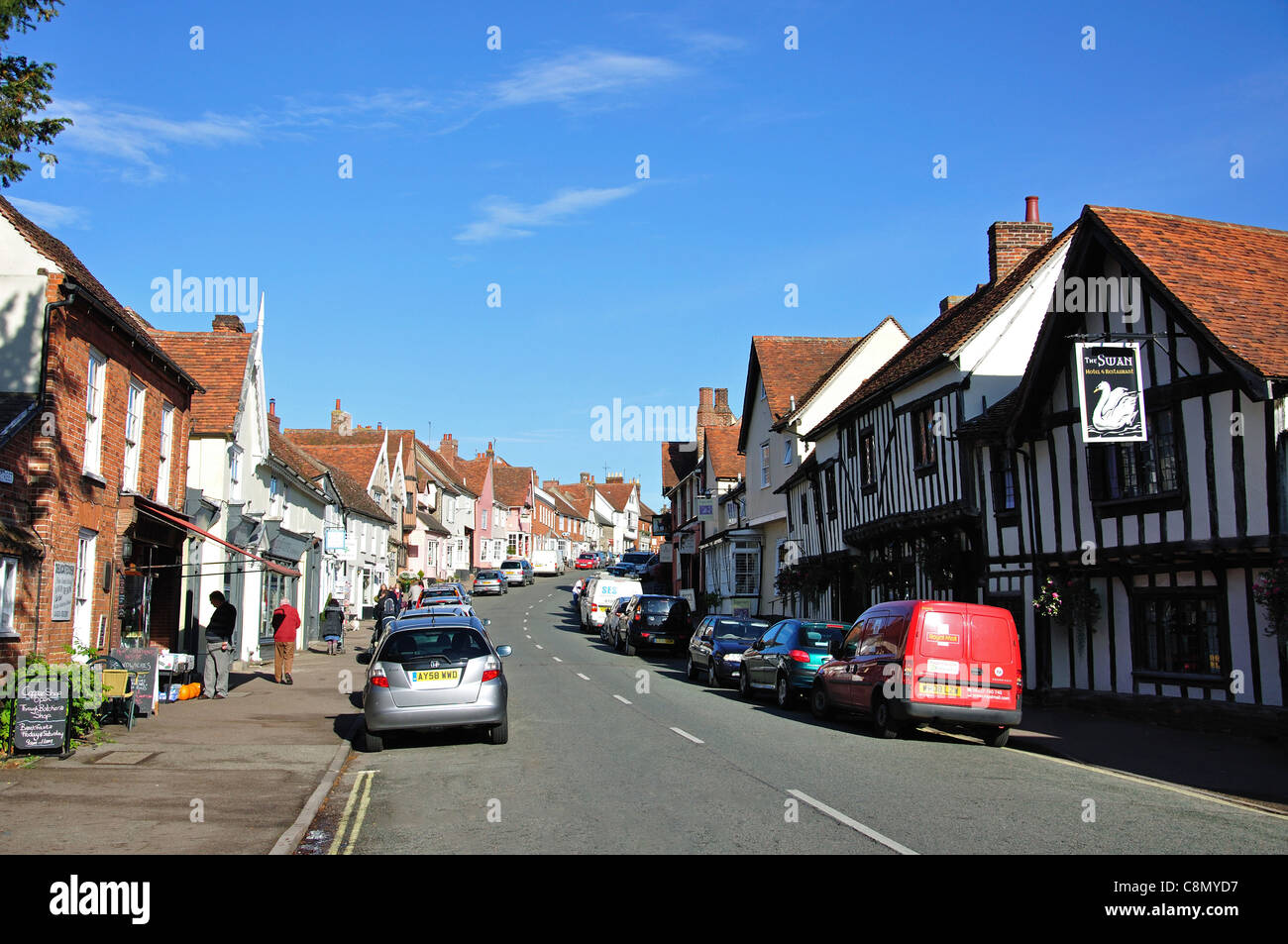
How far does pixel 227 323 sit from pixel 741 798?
26.5 m

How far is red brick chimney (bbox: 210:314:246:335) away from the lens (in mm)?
30680

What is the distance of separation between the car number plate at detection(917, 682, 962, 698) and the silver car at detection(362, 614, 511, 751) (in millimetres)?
5507

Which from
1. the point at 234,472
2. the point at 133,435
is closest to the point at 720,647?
the point at 234,472

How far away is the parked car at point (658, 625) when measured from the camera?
31.2m

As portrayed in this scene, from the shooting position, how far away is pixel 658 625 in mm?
31219

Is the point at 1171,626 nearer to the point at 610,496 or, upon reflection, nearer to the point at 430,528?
the point at 430,528

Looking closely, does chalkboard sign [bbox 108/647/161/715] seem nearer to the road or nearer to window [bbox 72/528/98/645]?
window [bbox 72/528/98/645]

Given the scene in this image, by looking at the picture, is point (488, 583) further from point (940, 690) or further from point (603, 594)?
point (940, 690)

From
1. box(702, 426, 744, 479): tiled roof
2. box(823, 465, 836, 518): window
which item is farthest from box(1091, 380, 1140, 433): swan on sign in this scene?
box(702, 426, 744, 479): tiled roof

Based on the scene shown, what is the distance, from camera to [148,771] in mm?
11000

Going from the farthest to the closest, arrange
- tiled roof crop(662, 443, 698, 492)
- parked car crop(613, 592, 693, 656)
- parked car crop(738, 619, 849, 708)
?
tiled roof crop(662, 443, 698, 492) < parked car crop(613, 592, 693, 656) < parked car crop(738, 619, 849, 708)

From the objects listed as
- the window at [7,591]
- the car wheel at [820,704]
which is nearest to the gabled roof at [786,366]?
the car wheel at [820,704]
